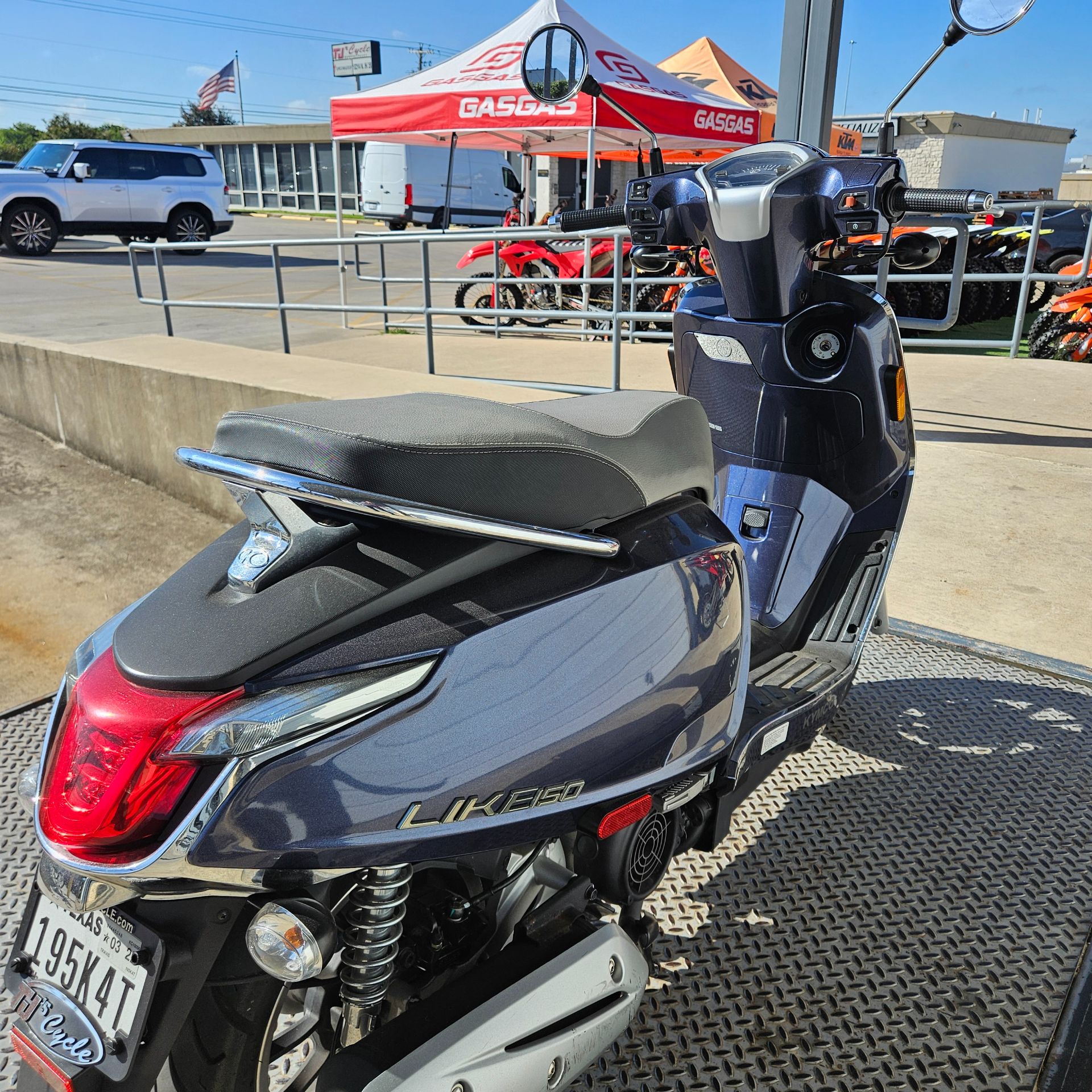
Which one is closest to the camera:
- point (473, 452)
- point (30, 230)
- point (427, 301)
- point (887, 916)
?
point (473, 452)

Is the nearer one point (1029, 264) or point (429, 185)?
point (1029, 264)

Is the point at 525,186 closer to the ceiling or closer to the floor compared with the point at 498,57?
closer to the floor

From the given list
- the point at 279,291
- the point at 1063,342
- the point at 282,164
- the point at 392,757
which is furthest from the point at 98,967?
the point at 282,164

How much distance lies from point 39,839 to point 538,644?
59cm

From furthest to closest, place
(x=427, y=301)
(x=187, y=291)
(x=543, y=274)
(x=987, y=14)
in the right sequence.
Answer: (x=187, y=291) → (x=543, y=274) → (x=427, y=301) → (x=987, y=14)

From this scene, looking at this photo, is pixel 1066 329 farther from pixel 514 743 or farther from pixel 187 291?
pixel 187 291

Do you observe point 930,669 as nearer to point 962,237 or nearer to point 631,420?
point 962,237

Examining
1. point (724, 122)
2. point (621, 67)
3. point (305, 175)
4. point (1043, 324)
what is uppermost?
point (621, 67)

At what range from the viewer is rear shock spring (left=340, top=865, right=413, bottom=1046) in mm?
1108

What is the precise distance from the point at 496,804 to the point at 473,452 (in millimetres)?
404

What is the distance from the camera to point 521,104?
9320mm

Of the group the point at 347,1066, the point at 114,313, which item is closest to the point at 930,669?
the point at 347,1066

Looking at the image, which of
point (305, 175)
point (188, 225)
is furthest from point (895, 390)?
point (305, 175)

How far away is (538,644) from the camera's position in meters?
1.14
